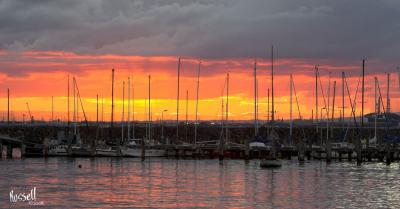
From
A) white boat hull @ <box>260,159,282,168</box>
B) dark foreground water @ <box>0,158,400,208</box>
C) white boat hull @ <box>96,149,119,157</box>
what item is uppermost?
white boat hull @ <box>96,149,119,157</box>

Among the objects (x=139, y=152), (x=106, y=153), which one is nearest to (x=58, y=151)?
(x=106, y=153)

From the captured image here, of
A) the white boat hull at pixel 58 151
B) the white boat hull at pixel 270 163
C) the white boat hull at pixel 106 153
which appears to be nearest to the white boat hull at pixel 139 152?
the white boat hull at pixel 106 153

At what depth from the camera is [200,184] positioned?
73375mm

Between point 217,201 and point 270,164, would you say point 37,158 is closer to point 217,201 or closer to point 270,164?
point 270,164

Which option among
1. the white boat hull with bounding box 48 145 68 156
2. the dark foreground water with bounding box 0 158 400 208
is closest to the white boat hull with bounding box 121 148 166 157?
the white boat hull with bounding box 48 145 68 156

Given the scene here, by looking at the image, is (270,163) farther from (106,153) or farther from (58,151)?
(58,151)

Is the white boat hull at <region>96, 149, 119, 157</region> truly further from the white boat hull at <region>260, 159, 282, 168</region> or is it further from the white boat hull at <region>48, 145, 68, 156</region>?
the white boat hull at <region>260, 159, 282, 168</region>

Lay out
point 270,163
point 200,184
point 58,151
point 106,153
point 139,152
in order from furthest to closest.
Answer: point 58,151 → point 139,152 → point 106,153 → point 270,163 → point 200,184

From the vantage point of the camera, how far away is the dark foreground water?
58.7m

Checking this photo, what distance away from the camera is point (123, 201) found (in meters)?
58.8

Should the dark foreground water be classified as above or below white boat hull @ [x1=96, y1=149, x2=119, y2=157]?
below

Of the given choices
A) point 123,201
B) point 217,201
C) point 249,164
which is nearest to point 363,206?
point 217,201

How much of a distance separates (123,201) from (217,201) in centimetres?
671

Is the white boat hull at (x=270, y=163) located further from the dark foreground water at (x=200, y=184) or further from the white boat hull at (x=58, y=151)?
the white boat hull at (x=58, y=151)
